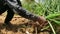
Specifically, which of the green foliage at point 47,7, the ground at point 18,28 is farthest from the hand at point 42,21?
the green foliage at point 47,7

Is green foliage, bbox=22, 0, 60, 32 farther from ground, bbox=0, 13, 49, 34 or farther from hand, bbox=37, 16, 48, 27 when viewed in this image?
hand, bbox=37, 16, 48, 27

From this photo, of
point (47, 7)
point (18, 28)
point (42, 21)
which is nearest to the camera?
point (42, 21)

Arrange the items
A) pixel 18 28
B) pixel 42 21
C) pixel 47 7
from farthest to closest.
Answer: pixel 47 7, pixel 18 28, pixel 42 21

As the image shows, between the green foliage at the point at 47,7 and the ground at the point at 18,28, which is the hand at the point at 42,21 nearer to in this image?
the ground at the point at 18,28

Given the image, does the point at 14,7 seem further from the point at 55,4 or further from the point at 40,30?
the point at 55,4

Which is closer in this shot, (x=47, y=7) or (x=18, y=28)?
(x=18, y=28)

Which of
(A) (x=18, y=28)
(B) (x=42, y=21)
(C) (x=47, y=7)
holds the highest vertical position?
(C) (x=47, y=7)

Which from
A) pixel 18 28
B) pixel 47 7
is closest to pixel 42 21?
pixel 18 28

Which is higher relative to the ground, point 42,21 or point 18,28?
point 18,28

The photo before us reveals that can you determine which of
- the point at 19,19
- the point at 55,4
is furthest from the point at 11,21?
the point at 55,4

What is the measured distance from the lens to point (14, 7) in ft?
13.3

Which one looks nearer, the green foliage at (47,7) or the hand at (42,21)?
the hand at (42,21)

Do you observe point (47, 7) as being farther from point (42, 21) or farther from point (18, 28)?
point (42, 21)

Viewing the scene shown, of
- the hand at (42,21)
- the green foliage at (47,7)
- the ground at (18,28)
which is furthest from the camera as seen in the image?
the green foliage at (47,7)
